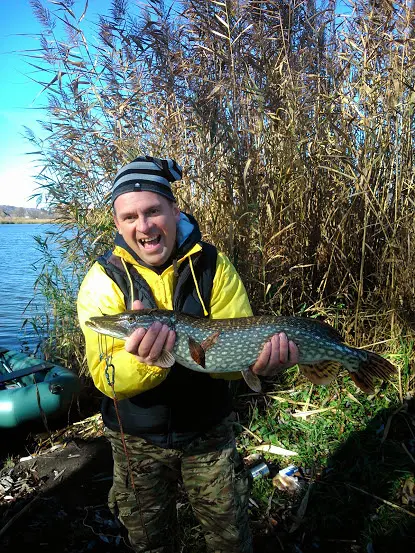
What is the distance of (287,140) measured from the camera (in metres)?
3.48

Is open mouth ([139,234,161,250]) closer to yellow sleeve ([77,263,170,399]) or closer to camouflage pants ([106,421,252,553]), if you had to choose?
yellow sleeve ([77,263,170,399])

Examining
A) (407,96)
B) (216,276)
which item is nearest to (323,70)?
(407,96)

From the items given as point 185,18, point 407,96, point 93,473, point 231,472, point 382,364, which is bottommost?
point 93,473

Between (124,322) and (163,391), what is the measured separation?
1.31 feet

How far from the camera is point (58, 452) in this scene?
11.5ft

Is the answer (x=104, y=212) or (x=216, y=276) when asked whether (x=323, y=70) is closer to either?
(x=104, y=212)

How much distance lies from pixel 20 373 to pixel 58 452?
863mm

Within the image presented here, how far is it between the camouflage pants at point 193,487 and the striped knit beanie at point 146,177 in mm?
1127

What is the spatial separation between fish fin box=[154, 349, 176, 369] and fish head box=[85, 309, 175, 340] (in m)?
0.12

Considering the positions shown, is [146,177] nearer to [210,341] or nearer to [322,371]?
[210,341]

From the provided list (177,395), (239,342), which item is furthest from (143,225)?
(177,395)

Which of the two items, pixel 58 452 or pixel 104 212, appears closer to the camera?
pixel 58 452

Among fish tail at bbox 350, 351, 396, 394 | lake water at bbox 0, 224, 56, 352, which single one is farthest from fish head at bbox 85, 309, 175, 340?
lake water at bbox 0, 224, 56, 352

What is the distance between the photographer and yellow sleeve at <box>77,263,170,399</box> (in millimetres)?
1857
